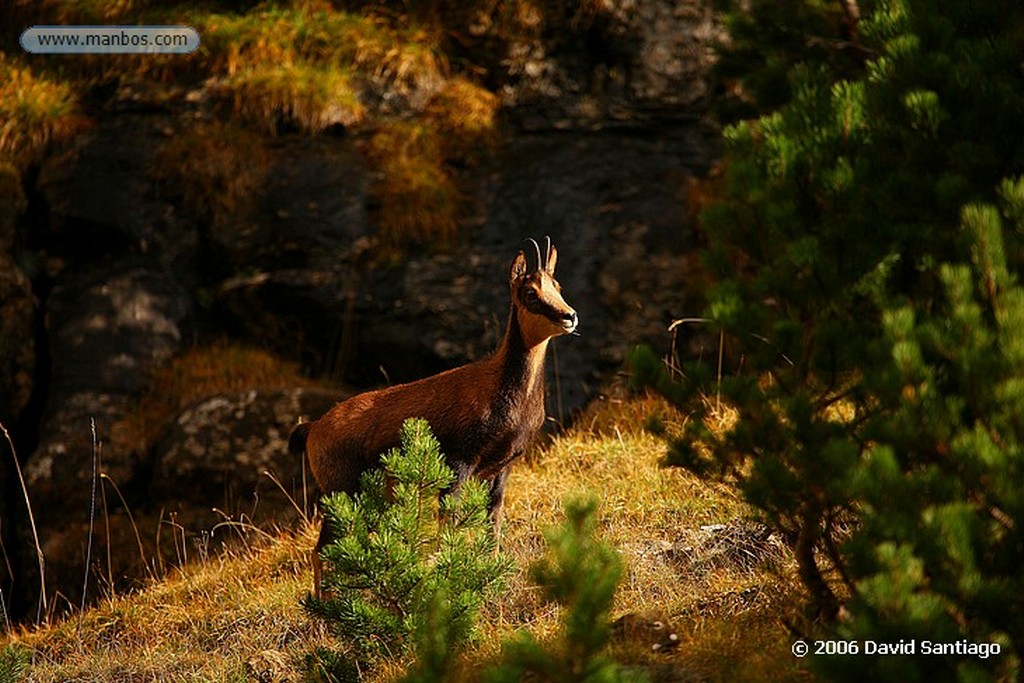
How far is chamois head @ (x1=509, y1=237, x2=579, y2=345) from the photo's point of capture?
19.4 feet

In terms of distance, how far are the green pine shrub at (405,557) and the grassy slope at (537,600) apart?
0.21 m

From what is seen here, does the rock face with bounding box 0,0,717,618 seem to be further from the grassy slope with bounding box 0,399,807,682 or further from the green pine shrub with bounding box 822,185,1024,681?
the green pine shrub with bounding box 822,185,1024,681

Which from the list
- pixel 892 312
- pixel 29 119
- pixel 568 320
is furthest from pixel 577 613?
pixel 29 119

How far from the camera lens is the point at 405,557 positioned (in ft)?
16.7

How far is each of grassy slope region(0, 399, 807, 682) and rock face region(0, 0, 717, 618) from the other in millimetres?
1357

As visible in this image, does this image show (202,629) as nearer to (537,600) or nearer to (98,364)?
(537,600)

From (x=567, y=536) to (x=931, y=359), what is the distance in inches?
49.3

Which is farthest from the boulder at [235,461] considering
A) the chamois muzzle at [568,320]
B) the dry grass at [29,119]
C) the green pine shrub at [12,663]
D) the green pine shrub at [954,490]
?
the green pine shrub at [954,490]

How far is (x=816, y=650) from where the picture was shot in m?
4.04

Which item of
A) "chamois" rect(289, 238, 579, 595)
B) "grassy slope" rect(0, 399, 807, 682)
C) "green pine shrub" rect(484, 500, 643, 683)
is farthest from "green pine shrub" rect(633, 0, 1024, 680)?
"chamois" rect(289, 238, 579, 595)

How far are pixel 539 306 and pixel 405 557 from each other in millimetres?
1430

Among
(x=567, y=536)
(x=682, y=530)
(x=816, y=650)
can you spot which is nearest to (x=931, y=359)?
(x=816, y=650)

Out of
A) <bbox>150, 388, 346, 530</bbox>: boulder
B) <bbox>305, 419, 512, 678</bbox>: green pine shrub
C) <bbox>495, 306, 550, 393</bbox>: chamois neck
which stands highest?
<bbox>495, 306, 550, 393</bbox>: chamois neck

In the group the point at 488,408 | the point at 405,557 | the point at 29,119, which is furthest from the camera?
the point at 29,119
